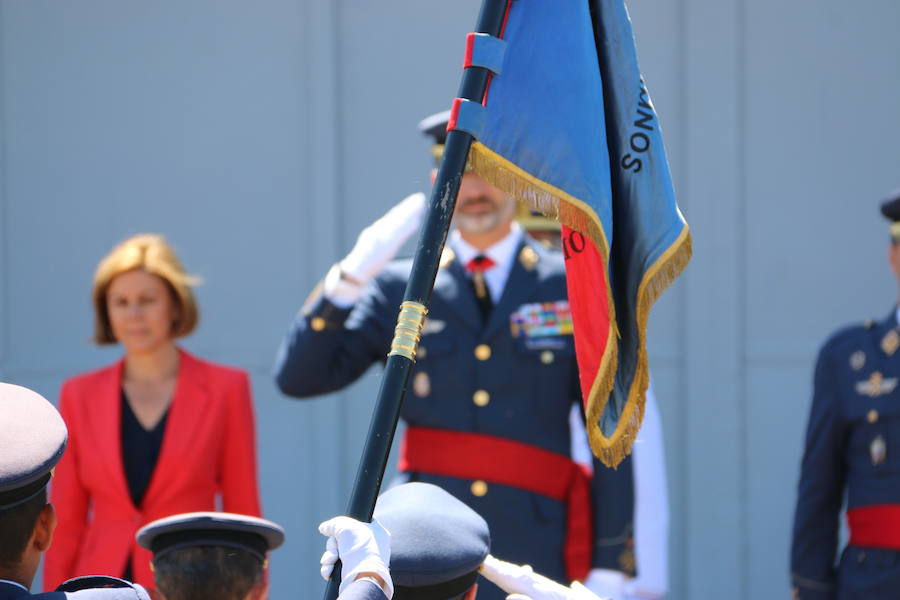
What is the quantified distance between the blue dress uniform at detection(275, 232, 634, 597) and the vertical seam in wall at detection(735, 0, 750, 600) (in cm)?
181

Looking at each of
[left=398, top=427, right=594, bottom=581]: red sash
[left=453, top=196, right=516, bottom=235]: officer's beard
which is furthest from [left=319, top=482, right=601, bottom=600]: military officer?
[left=453, top=196, right=516, bottom=235]: officer's beard

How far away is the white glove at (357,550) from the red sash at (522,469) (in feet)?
5.38

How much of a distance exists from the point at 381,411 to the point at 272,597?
361 centimetres

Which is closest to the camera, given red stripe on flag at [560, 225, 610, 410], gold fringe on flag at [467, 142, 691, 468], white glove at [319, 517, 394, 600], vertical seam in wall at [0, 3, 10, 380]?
white glove at [319, 517, 394, 600]

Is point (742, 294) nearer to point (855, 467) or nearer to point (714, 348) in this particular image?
point (714, 348)

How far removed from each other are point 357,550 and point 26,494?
468 mm

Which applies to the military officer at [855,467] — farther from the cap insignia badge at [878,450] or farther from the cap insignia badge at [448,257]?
the cap insignia badge at [448,257]

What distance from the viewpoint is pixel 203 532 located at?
9.52 ft

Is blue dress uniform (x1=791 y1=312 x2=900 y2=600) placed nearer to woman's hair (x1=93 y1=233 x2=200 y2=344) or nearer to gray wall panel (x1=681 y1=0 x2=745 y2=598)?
gray wall panel (x1=681 y1=0 x2=745 y2=598)

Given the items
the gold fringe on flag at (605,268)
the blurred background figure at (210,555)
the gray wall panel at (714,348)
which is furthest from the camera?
the gray wall panel at (714,348)

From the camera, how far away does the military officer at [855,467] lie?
12.7ft

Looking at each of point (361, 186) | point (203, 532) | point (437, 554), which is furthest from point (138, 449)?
point (437, 554)

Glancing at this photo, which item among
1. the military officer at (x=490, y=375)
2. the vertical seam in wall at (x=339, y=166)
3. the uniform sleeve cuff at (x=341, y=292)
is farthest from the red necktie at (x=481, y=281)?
the vertical seam in wall at (x=339, y=166)

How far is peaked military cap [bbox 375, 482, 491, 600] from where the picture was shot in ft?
7.14
